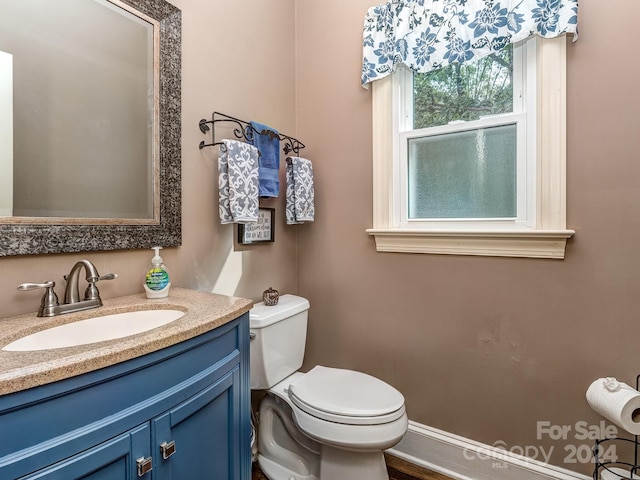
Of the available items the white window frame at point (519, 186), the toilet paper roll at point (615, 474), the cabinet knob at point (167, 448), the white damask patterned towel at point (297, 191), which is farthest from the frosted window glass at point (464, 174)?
the cabinet knob at point (167, 448)

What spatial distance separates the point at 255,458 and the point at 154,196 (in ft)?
4.28

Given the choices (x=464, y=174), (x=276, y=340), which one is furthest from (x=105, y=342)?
(x=464, y=174)

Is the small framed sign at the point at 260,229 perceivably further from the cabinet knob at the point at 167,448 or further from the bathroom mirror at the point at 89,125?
the cabinet knob at the point at 167,448

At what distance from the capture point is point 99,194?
1115 millimetres

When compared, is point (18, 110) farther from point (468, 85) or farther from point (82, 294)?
point (468, 85)

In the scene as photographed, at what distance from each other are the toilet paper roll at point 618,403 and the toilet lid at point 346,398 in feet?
2.14

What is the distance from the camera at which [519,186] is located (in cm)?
140

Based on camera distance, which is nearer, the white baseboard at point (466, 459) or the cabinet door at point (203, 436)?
the cabinet door at point (203, 436)

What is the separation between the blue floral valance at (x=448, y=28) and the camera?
4.13 feet

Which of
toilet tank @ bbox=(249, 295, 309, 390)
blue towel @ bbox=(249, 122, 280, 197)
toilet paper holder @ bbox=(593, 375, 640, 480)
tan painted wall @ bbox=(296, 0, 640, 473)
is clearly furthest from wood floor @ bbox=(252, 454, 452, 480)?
blue towel @ bbox=(249, 122, 280, 197)

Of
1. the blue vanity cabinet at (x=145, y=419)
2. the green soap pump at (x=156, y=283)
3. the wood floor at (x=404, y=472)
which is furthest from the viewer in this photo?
the wood floor at (x=404, y=472)

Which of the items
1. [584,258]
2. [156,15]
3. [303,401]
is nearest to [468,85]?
[584,258]

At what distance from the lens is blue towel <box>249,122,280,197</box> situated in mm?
1563

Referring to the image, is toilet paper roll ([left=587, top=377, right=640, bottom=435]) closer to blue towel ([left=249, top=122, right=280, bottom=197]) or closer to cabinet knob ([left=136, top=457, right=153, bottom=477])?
cabinet knob ([left=136, top=457, right=153, bottom=477])
